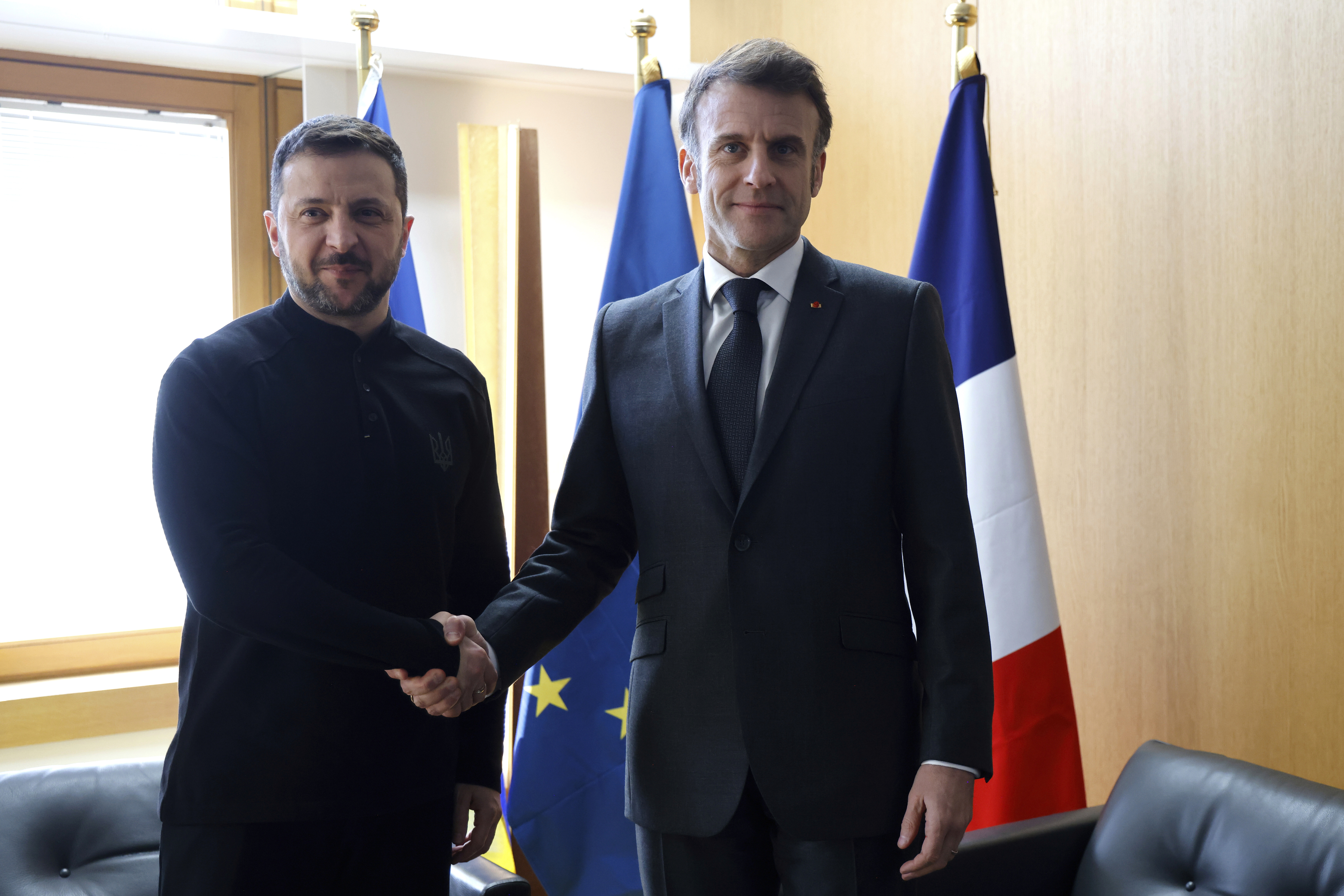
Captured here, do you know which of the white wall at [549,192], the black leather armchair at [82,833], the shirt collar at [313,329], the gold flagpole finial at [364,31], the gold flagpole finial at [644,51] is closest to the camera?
the shirt collar at [313,329]

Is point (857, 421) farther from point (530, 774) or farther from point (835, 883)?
point (530, 774)

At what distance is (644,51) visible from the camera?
268cm

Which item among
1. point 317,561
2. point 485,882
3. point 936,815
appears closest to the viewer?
point 936,815

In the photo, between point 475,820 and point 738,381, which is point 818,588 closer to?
point 738,381

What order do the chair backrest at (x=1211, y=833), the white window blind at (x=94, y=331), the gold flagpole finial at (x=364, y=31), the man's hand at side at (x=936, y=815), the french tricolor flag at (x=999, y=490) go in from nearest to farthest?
the man's hand at side at (x=936, y=815), the chair backrest at (x=1211, y=833), the french tricolor flag at (x=999, y=490), the gold flagpole finial at (x=364, y=31), the white window blind at (x=94, y=331)

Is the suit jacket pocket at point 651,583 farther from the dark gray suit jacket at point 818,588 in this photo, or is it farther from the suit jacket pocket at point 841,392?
the suit jacket pocket at point 841,392

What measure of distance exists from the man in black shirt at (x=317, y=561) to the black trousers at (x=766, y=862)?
0.37 m

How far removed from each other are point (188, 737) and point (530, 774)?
1.11 m

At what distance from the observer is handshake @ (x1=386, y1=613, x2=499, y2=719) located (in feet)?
4.71

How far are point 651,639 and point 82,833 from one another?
1.40 m

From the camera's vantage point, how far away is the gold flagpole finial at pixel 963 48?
7.87ft

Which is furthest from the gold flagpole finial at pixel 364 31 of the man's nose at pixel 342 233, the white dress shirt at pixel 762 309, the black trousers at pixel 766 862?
the black trousers at pixel 766 862

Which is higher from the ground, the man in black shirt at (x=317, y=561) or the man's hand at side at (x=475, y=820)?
the man in black shirt at (x=317, y=561)

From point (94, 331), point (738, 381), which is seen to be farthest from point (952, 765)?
point (94, 331)
